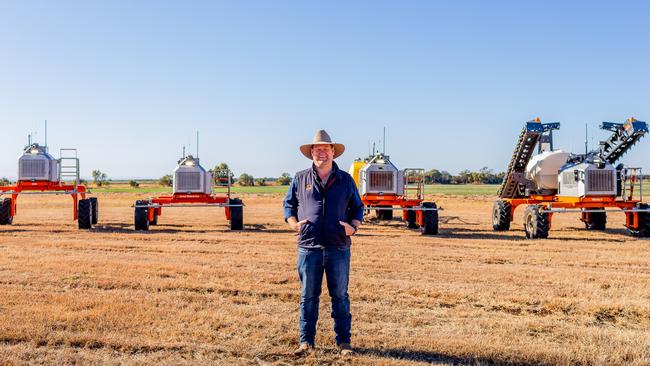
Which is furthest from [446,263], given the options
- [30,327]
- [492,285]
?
[30,327]

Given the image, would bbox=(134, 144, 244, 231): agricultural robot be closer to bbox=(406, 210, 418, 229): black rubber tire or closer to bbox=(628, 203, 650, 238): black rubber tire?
bbox=(406, 210, 418, 229): black rubber tire

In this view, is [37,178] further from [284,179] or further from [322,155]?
[284,179]

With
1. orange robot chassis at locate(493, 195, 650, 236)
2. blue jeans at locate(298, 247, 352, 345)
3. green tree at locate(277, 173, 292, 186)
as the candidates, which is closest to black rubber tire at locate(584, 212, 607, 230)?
orange robot chassis at locate(493, 195, 650, 236)

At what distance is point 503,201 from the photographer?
62.5 ft

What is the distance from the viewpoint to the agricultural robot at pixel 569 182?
15.9 metres

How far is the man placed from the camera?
5066mm

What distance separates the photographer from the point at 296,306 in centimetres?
685

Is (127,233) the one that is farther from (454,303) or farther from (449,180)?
(449,180)

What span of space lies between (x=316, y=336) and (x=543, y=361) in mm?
2091

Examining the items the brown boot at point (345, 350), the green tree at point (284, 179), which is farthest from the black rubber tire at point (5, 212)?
the green tree at point (284, 179)

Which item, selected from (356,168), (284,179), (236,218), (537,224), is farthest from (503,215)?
(284,179)

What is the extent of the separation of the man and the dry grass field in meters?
0.29

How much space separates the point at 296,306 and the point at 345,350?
1843 millimetres

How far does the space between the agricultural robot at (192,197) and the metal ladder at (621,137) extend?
36.6ft
